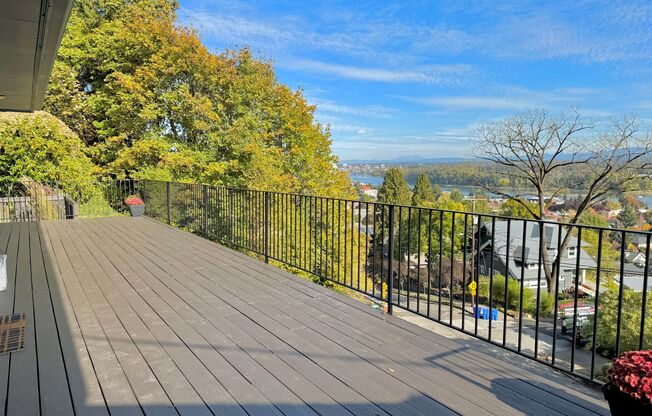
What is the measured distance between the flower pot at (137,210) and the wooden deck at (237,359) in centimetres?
456

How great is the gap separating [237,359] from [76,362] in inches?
33.9

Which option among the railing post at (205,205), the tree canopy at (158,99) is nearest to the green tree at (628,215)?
the tree canopy at (158,99)

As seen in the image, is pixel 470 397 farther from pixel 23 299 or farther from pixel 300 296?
pixel 23 299

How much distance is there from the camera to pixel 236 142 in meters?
14.7

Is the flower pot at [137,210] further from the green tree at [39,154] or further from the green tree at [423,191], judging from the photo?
the green tree at [423,191]

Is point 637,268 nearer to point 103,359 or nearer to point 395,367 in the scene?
point 395,367

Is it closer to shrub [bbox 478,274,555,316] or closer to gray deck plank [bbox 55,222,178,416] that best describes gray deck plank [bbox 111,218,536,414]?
gray deck plank [bbox 55,222,178,416]

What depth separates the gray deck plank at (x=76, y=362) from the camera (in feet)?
5.50

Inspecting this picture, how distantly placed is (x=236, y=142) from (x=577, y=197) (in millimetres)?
15867

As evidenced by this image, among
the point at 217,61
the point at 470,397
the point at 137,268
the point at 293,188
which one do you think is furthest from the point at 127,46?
the point at 470,397

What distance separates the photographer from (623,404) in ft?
4.67

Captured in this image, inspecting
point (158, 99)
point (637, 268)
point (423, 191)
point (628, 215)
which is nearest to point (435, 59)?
point (423, 191)

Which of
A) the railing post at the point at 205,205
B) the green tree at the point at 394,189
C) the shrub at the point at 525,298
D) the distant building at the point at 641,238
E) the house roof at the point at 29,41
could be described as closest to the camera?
the distant building at the point at 641,238

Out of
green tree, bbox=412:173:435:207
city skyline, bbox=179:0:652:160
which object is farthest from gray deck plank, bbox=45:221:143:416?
green tree, bbox=412:173:435:207
